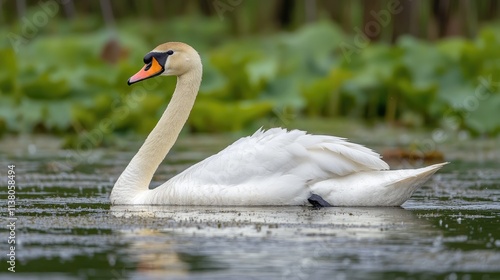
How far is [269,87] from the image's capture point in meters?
17.4

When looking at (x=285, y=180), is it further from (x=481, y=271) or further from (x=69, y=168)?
(x=69, y=168)

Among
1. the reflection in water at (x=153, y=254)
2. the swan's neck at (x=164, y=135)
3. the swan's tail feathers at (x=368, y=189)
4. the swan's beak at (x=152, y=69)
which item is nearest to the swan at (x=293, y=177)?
the swan's tail feathers at (x=368, y=189)

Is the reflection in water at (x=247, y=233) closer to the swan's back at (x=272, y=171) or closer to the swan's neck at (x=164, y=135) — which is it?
the swan's back at (x=272, y=171)

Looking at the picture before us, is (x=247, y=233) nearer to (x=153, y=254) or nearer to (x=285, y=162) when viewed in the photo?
(x=153, y=254)

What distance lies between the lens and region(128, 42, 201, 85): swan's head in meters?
9.53

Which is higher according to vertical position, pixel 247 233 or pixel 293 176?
pixel 293 176

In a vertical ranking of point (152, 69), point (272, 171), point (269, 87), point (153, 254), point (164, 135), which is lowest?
point (153, 254)

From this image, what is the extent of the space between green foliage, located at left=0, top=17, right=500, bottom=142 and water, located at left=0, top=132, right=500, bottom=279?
517 centimetres

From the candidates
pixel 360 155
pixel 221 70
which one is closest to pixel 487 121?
pixel 221 70

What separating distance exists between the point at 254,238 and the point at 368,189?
1797mm

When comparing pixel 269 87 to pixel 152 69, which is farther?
pixel 269 87

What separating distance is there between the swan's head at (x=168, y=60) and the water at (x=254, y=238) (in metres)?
1.03

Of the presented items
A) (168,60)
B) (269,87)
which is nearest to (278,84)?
(269,87)

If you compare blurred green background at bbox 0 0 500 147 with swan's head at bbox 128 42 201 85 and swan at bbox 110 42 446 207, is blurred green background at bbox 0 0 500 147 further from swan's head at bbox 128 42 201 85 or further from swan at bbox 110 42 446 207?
swan at bbox 110 42 446 207
